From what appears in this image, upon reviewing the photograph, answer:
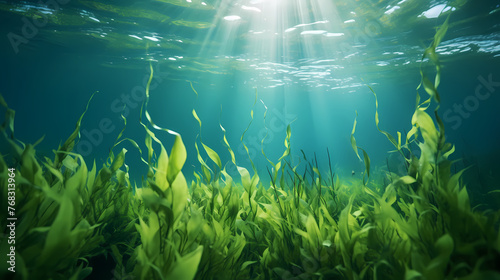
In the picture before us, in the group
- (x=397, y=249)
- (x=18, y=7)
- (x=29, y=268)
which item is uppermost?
(x=18, y=7)

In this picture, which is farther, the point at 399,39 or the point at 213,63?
the point at 213,63

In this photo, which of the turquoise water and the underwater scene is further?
the turquoise water

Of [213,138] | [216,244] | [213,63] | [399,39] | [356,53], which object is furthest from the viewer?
[213,138]

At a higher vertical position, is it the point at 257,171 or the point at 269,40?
the point at 269,40

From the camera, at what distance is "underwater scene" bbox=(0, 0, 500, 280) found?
1585mm

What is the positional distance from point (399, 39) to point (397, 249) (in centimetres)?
1639

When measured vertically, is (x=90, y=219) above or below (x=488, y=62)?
below

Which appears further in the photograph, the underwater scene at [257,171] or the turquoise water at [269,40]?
the turquoise water at [269,40]

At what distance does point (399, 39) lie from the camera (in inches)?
555

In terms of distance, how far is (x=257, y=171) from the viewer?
348 centimetres

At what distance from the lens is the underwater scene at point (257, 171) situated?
1.58m

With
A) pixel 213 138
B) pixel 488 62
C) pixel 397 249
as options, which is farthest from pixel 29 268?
pixel 213 138

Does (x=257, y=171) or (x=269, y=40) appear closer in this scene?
(x=257, y=171)

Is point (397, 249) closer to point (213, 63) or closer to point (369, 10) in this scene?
point (369, 10)
